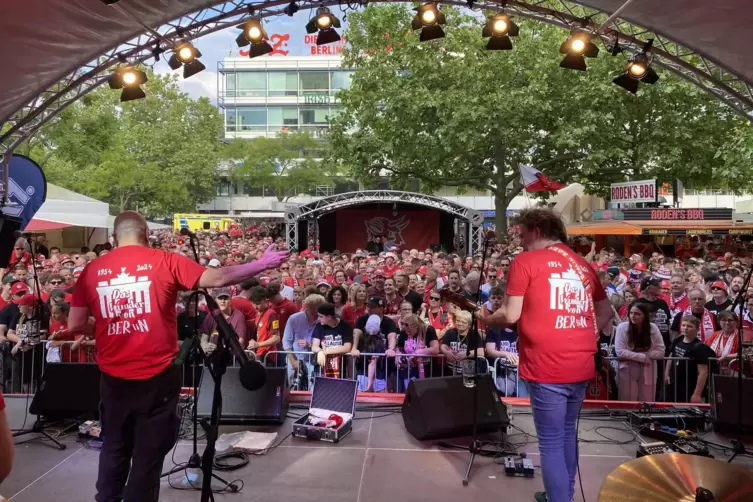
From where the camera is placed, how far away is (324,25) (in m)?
7.83

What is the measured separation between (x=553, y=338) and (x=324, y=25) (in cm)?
600

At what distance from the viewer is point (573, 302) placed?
335 cm

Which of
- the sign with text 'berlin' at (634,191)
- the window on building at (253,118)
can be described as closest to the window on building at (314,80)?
the window on building at (253,118)

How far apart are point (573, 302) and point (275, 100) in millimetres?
58087

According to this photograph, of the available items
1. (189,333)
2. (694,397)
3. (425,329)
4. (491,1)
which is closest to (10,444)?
(189,333)

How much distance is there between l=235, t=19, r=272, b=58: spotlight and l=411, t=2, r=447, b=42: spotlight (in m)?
2.08

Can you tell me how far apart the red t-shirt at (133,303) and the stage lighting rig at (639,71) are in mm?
6686

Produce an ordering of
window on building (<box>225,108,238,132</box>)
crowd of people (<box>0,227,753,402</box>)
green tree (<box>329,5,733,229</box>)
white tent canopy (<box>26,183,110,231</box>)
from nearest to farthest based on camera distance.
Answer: crowd of people (<box>0,227,753,402</box>), white tent canopy (<box>26,183,110,231</box>), green tree (<box>329,5,733,229</box>), window on building (<box>225,108,238,132</box>)

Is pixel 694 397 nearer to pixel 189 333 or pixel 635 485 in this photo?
pixel 635 485

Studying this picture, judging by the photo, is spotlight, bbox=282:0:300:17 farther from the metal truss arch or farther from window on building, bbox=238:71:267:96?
window on building, bbox=238:71:267:96

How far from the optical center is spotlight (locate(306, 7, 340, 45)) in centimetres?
775

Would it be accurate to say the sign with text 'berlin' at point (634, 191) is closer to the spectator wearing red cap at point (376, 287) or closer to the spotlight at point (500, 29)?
the spotlight at point (500, 29)

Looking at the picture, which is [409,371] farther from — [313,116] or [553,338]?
[313,116]

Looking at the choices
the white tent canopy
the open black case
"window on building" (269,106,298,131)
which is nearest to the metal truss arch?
the white tent canopy
